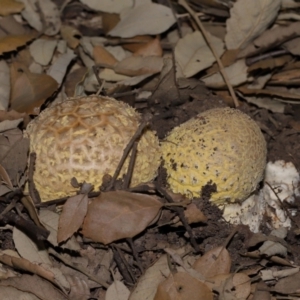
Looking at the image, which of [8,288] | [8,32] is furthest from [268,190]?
[8,32]

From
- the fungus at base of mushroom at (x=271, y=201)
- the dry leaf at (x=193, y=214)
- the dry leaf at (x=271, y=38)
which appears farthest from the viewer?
the dry leaf at (x=271, y=38)

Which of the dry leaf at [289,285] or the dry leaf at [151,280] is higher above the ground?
the dry leaf at [151,280]

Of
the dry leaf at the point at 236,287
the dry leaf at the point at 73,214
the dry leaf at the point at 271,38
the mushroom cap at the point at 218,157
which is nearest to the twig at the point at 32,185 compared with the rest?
the dry leaf at the point at 73,214

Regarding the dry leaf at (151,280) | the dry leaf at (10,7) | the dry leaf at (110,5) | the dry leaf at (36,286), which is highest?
the dry leaf at (10,7)

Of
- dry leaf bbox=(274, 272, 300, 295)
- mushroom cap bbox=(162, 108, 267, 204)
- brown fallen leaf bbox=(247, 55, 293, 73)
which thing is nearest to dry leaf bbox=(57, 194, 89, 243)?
mushroom cap bbox=(162, 108, 267, 204)

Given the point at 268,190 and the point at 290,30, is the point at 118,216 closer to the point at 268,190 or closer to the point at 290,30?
the point at 268,190

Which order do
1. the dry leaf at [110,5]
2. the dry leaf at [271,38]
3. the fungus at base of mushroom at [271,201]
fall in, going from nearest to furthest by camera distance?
1. the fungus at base of mushroom at [271,201]
2. the dry leaf at [271,38]
3. the dry leaf at [110,5]

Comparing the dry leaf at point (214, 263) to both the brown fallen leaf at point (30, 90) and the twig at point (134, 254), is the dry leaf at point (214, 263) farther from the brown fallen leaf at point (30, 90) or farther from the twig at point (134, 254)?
the brown fallen leaf at point (30, 90)
